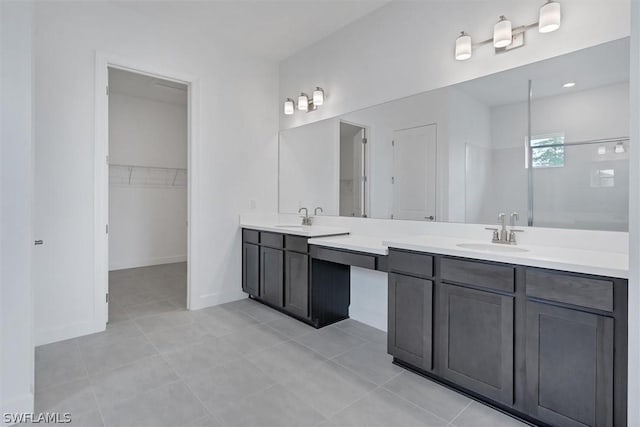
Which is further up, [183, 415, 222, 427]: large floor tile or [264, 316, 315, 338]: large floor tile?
[264, 316, 315, 338]: large floor tile

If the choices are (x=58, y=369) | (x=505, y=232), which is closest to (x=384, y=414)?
(x=505, y=232)

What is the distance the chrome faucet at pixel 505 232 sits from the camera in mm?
2117

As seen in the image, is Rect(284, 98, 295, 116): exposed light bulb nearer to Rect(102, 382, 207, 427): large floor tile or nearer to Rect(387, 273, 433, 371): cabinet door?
Rect(387, 273, 433, 371): cabinet door

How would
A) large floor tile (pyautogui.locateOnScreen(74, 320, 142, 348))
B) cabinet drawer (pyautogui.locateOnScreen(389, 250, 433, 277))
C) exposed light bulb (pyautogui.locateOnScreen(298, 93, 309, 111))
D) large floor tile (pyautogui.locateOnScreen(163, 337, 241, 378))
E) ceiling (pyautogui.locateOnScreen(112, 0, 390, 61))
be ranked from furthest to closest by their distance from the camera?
1. exposed light bulb (pyautogui.locateOnScreen(298, 93, 309, 111))
2. ceiling (pyautogui.locateOnScreen(112, 0, 390, 61))
3. large floor tile (pyautogui.locateOnScreen(74, 320, 142, 348))
4. large floor tile (pyautogui.locateOnScreen(163, 337, 241, 378))
5. cabinet drawer (pyautogui.locateOnScreen(389, 250, 433, 277))

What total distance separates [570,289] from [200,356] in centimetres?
234

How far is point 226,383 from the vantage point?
2.05 m

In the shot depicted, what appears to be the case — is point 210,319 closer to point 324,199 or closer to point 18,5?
point 324,199

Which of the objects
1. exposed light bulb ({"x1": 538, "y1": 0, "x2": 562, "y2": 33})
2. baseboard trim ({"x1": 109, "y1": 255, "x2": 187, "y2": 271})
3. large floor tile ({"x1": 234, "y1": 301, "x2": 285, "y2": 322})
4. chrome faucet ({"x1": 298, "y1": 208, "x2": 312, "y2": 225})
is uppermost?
exposed light bulb ({"x1": 538, "y1": 0, "x2": 562, "y2": 33})

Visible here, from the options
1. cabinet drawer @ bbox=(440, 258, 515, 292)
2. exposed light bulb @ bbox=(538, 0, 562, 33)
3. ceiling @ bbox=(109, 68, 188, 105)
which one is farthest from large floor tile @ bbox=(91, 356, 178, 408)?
ceiling @ bbox=(109, 68, 188, 105)

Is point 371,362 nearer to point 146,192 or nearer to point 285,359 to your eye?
point 285,359

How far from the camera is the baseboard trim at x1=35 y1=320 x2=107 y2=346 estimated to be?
2.57 m

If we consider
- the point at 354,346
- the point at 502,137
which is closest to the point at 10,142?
the point at 354,346

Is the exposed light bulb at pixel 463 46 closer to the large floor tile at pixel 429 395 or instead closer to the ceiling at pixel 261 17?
the ceiling at pixel 261 17

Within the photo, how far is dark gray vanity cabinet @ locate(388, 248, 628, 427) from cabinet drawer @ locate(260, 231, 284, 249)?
1323mm
